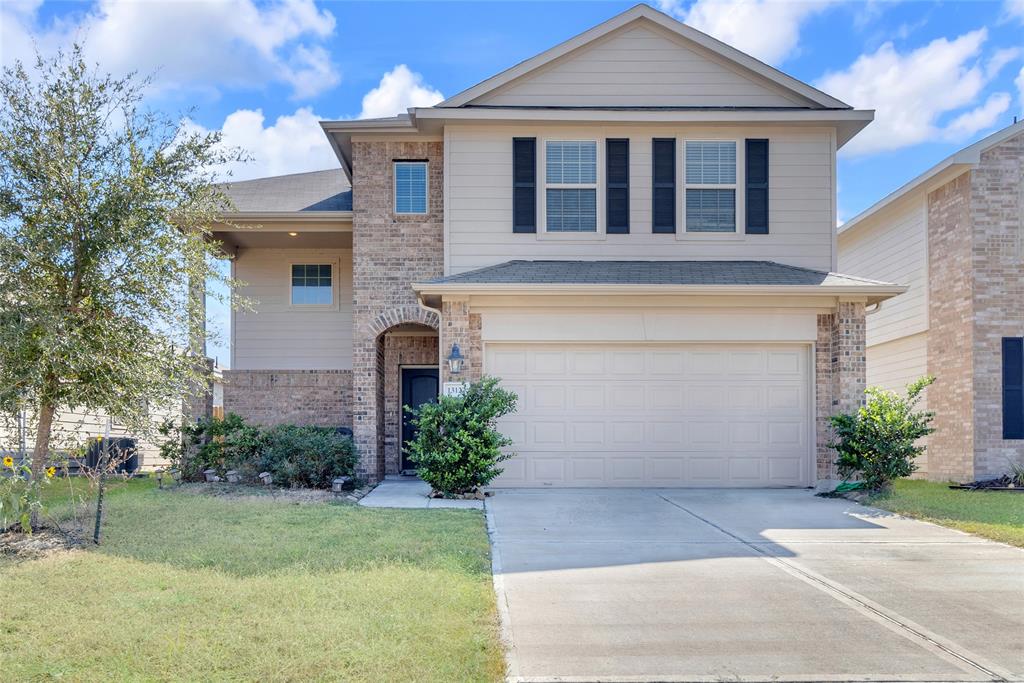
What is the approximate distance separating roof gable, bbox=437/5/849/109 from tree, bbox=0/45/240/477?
6.71 meters

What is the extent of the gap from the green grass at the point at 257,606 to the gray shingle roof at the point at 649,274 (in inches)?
188

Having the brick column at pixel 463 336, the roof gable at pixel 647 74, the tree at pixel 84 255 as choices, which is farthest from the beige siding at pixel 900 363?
the tree at pixel 84 255

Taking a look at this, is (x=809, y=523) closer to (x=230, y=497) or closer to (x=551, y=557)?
(x=551, y=557)

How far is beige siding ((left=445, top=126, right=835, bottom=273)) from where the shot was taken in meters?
13.5

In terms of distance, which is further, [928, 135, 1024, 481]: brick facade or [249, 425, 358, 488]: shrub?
[928, 135, 1024, 481]: brick facade

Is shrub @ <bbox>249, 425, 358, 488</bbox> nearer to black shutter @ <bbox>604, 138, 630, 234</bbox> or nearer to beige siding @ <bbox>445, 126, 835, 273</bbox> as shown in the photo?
beige siding @ <bbox>445, 126, 835, 273</bbox>

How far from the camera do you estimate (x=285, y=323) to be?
615 inches

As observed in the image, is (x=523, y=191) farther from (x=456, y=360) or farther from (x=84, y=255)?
(x=84, y=255)

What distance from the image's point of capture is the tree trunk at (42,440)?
26.7 feet

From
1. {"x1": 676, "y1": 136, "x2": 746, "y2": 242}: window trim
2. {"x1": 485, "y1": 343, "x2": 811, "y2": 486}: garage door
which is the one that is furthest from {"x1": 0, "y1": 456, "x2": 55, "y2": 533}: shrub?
{"x1": 676, "y1": 136, "x2": 746, "y2": 242}: window trim

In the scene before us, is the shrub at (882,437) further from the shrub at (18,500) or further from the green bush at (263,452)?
the shrub at (18,500)

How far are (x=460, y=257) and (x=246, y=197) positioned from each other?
4.84m

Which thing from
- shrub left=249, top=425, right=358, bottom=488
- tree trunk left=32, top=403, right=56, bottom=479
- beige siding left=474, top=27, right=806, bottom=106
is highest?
beige siding left=474, top=27, right=806, bottom=106

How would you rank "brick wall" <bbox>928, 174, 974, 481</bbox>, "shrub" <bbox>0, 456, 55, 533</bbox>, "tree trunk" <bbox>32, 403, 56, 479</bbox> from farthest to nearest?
"brick wall" <bbox>928, 174, 974, 481</bbox>
"tree trunk" <bbox>32, 403, 56, 479</bbox>
"shrub" <bbox>0, 456, 55, 533</bbox>
